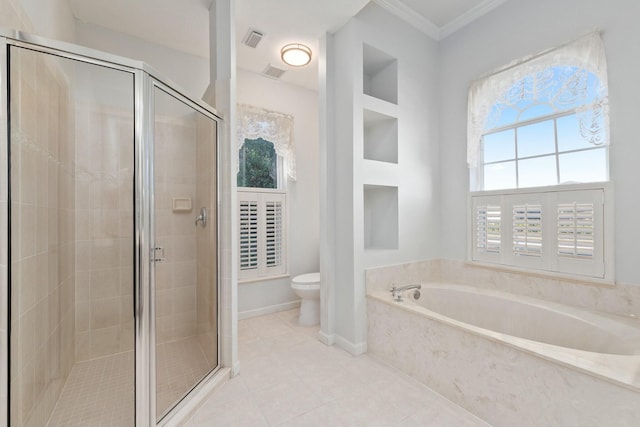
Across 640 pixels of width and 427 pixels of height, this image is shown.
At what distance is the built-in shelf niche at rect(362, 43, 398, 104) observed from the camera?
239 cm

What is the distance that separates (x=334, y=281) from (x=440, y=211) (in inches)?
50.7

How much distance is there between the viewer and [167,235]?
165 cm

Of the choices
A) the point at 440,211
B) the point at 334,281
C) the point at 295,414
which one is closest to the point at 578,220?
the point at 440,211

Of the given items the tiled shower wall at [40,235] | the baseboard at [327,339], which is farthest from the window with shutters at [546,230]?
the tiled shower wall at [40,235]

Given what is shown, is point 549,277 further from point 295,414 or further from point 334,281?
point 295,414

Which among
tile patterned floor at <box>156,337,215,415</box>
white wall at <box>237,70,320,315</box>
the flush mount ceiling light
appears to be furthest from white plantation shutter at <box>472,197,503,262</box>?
tile patterned floor at <box>156,337,215,415</box>

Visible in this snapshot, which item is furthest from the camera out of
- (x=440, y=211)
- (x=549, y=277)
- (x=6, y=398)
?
(x=440, y=211)

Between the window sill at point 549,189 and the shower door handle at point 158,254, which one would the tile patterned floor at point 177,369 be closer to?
the shower door handle at point 158,254

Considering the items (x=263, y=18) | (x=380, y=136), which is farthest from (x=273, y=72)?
(x=380, y=136)

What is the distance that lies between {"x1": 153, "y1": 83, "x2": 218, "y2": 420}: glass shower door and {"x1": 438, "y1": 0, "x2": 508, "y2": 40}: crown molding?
238cm

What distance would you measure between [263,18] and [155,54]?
109cm

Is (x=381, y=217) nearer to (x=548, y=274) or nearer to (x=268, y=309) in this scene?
(x=548, y=274)

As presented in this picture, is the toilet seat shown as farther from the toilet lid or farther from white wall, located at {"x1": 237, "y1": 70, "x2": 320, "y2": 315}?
white wall, located at {"x1": 237, "y1": 70, "x2": 320, "y2": 315}

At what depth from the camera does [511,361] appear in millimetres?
1344
